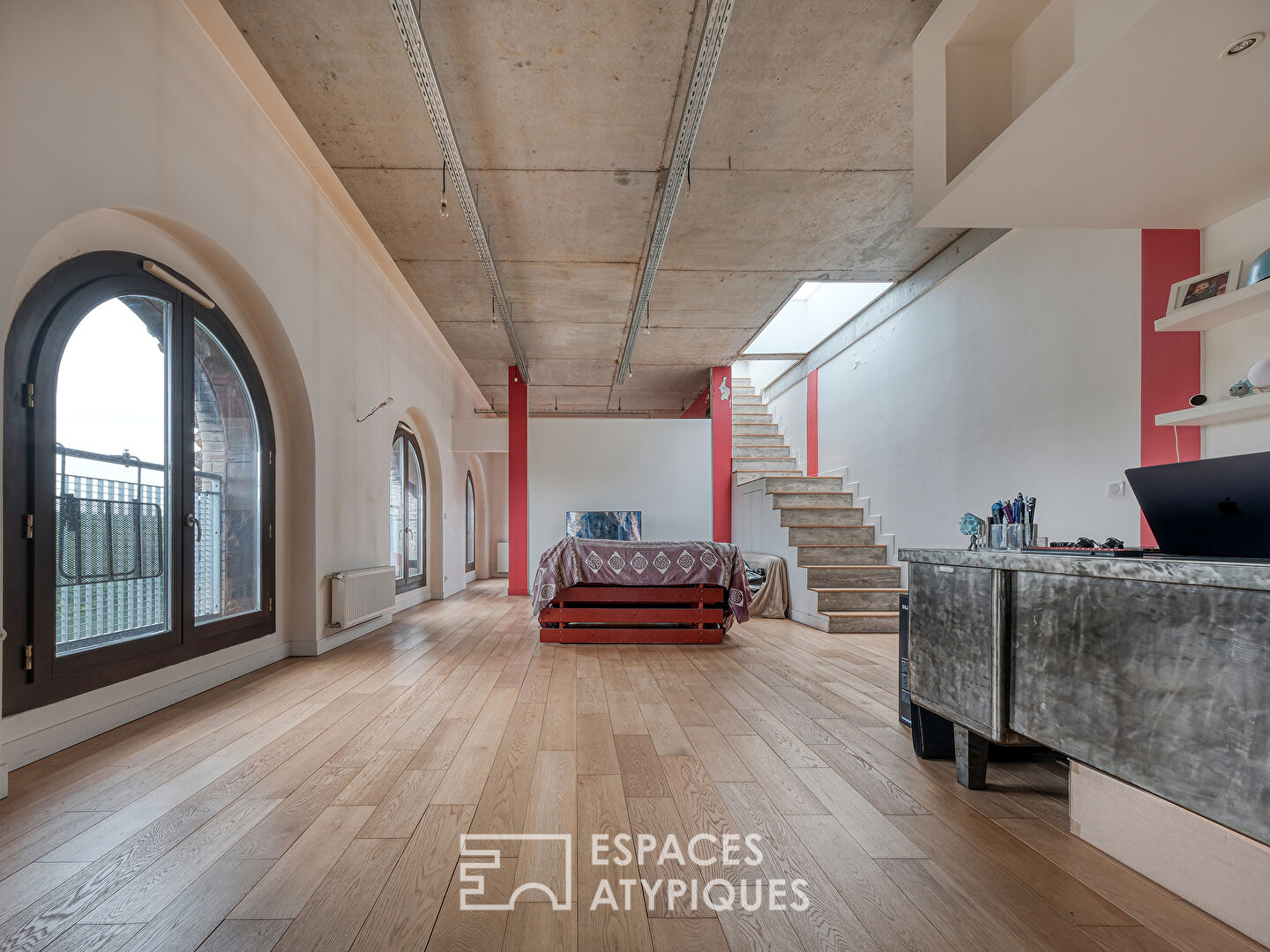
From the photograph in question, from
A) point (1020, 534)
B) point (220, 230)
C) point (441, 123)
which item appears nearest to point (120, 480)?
point (220, 230)

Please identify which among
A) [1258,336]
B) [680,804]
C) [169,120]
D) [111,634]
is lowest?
[680,804]

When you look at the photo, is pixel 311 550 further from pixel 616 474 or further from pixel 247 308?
pixel 616 474

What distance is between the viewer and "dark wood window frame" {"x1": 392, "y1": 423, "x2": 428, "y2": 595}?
7.54 m

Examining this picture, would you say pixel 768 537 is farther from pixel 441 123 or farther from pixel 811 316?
pixel 441 123

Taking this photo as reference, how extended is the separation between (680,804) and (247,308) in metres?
3.75

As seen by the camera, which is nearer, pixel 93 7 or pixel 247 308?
pixel 93 7

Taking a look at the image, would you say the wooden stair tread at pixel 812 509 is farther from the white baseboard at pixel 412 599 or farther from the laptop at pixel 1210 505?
the laptop at pixel 1210 505

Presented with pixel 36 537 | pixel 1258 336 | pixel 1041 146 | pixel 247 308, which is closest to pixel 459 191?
pixel 247 308

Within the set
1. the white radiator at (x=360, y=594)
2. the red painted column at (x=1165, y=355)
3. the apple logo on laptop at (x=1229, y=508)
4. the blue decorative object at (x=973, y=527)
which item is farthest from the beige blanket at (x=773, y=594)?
the apple logo on laptop at (x=1229, y=508)

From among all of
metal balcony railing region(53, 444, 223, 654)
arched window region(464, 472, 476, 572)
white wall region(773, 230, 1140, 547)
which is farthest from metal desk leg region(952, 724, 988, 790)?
arched window region(464, 472, 476, 572)

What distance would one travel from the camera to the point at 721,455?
9.27 meters

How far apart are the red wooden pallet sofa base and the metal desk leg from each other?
3081 millimetres

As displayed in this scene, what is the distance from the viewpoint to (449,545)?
921cm

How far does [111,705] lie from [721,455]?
7.36m
